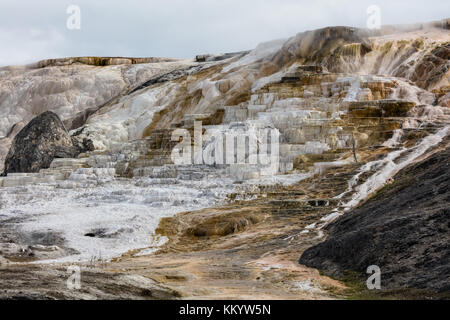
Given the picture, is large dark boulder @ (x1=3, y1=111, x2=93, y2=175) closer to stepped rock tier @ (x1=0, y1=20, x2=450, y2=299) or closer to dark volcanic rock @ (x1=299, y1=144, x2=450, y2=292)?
stepped rock tier @ (x1=0, y1=20, x2=450, y2=299)

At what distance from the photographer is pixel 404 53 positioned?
119 feet

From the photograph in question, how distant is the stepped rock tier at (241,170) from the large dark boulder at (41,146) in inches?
3.4

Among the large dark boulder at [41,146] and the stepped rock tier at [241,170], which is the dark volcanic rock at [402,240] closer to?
the stepped rock tier at [241,170]

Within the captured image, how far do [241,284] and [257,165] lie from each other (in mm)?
13437

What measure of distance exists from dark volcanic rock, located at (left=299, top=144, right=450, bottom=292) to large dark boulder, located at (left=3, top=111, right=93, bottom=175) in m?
20.1

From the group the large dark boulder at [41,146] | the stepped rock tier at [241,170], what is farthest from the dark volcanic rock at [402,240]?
the large dark boulder at [41,146]

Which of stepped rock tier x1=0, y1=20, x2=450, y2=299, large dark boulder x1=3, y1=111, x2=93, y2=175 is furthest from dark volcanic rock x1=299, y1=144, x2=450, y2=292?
large dark boulder x1=3, y1=111, x2=93, y2=175

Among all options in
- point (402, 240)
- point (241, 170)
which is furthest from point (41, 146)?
point (402, 240)

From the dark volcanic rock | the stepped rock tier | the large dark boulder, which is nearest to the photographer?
the dark volcanic rock

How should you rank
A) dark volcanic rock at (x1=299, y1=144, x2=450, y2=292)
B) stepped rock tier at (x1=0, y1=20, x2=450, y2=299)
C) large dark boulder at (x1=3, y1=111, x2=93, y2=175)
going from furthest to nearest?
1. large dark boulder at (x1=3, y1=111, x2=93, y2=175)
2. stepped rock tier at (x1=0, y1=20, x2=450, y2=299)
3. dark volcanic rock at (x1=299, y1=144, x2=450, y2=292)

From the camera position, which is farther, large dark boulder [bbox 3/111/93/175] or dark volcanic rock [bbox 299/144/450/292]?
large dark boulder [bbox 3/111/93/175]

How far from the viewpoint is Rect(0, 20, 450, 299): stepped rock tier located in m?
9.77

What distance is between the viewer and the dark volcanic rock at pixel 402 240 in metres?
7.96
